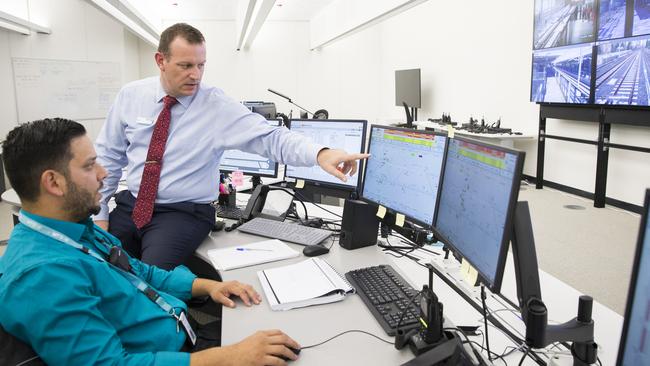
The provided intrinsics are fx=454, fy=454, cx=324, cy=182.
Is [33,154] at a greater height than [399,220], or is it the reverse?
[33,154]

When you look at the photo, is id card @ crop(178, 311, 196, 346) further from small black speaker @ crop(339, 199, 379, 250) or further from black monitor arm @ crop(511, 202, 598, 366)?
black monitor arm @ crop(511, 202, 598, 366)

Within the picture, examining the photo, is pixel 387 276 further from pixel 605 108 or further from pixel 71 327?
pixel 605 108

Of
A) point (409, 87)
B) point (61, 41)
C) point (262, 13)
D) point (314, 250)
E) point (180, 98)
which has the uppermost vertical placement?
point (262, 13)

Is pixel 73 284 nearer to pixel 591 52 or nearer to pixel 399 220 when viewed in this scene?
pixel 399 220

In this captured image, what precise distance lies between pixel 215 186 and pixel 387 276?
1049 millimetres

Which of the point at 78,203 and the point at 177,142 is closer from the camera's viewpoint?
the point at 78,203

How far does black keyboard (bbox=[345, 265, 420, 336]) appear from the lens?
4.04ft

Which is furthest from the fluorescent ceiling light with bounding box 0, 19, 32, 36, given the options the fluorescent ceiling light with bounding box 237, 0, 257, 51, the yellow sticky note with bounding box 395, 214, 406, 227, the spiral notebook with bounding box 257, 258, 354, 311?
the yellow sticky note with bounding box 395, 214, 406, 227

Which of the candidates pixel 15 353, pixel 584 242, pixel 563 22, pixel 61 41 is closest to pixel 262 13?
pixel 61 41

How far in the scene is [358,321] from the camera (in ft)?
4.14

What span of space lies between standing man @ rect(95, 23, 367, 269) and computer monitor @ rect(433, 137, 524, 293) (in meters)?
0.75

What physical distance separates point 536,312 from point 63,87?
24.4 feet

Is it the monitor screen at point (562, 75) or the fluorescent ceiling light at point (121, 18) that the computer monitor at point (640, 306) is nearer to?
the monitor screen at point (562, 75)

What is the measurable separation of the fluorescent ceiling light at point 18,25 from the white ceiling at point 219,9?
171 cm
